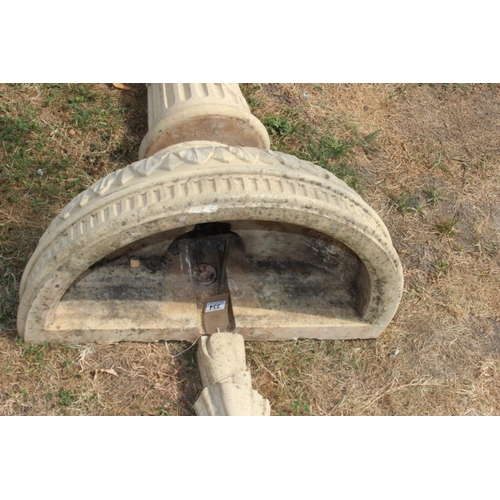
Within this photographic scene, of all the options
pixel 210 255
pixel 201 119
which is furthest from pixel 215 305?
pixel 201 119

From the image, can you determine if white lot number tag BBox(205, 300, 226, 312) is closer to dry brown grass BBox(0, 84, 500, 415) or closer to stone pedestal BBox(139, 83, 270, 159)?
dry brown grass BBox(0, 84, 500, 415)

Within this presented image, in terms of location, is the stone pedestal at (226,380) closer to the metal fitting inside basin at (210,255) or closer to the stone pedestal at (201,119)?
the metal fitting inside basin at (210,255)

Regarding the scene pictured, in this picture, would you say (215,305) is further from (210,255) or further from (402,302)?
(402,302)

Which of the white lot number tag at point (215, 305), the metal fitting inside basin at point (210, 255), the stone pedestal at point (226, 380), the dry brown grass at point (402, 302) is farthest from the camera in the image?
the white lot number tag at point (215, 305)

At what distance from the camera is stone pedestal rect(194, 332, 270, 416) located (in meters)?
2.47

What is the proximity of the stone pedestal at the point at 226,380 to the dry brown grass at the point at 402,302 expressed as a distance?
188 millimetres

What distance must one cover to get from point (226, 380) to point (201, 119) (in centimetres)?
133

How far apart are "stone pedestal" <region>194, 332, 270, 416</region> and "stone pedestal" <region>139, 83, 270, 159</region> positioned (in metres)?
1.04

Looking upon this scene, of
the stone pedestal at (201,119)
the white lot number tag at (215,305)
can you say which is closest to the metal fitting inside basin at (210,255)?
the white lot number tag at (215,305)

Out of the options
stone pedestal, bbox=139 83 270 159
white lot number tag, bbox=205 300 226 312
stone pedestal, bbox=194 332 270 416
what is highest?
stone pedestal, bbox=139 83 270 159

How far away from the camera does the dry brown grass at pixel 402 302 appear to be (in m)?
2.70

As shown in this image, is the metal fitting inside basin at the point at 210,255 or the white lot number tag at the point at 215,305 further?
the white lot number tag at the point at 215,305

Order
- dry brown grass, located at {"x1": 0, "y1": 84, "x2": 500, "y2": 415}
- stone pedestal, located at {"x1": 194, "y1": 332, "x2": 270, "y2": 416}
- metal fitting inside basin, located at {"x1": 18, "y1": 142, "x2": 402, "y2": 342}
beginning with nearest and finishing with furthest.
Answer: metal fitting inside basin, located at {"x1": 18, "y1": 142, "x2": 402, "y2": 342} → stone pedestal, located at {"x1": 194, "y1": 332, "x2": 270, "y2": 416} → dry brown grass, located at {"x1": 0, "y1": 84, "x2": 500, "y2": 415}

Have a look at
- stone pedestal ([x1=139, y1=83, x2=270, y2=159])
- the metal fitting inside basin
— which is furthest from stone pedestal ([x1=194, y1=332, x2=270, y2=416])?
stone pedestal ([x1=139, y1=83, x2=270, y2=159])
